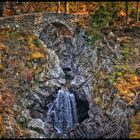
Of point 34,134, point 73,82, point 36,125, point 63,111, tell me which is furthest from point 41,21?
point 34,134

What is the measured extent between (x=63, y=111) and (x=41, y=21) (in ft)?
33.5

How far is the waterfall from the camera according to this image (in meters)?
39.5

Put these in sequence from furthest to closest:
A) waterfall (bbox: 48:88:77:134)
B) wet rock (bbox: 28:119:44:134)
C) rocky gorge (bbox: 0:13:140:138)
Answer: waterfall (bbox: 48:88:77:134) → rocky gorge (bbox: 0:13:140:138) → wet rock (bbox: 28:119:44:134)

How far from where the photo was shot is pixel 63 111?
4034cm

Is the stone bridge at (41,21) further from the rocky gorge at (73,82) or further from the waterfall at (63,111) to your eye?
the waterfall at (63,111)

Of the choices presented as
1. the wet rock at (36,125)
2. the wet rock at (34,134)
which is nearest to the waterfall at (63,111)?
the wet rock at (36,125)

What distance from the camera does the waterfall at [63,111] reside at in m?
39.5

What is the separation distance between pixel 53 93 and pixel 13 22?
861cm

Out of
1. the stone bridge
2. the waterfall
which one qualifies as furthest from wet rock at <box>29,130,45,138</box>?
the stone bridge

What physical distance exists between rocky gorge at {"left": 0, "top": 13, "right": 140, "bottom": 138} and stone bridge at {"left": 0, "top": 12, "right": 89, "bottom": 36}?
1.22 ft

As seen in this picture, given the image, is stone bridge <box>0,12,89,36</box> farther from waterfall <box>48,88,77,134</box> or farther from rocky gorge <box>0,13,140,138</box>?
waterfall <box>48,88,77,134</box>

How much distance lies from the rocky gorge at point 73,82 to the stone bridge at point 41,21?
372 millimetres

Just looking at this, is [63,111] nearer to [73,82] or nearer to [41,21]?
[73,82]

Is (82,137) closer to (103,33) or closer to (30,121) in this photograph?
(30,121)
